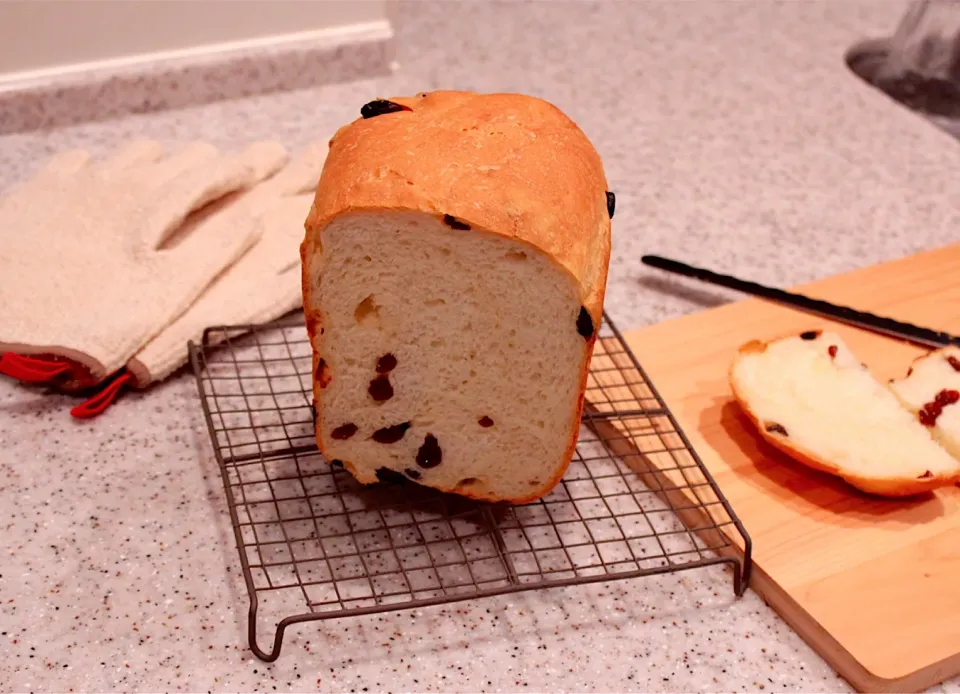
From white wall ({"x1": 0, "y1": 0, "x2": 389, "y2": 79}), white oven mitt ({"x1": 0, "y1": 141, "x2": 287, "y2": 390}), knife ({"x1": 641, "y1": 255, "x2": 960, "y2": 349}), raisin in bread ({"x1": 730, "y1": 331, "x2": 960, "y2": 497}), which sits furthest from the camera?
white wall ({"x1": 0, "y1": 0, "x2": 389, "y2": 79})

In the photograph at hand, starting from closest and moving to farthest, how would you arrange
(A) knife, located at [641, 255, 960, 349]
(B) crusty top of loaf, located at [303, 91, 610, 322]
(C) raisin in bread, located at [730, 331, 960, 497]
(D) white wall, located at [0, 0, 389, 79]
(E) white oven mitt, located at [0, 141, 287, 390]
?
1. (B) crusty top of loaf, located at [303, 91, 610, 322]
2. (C) raisin in bread, located at [730, 331, 960, 497]
3. (E) white oven mitt, located at [0, 141, 287, 390]
4. (A) knife, located at [641, 255, 960, 349]
5. (D) white wall, located at [0, 0, 389, 79]

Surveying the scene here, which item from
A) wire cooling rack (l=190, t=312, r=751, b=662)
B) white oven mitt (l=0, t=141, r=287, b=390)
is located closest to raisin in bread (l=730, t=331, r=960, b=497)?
wire cooling rack (l=190, t=312, r=751, b=662)

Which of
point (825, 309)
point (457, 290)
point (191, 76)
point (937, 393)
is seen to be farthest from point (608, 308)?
point (191, 76)

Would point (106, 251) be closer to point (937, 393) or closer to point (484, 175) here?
point (484, 175)

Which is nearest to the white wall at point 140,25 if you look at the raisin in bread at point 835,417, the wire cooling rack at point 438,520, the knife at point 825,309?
the wire cooling rack at point 438,520

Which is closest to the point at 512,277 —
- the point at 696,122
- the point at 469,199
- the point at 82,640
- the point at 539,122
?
the point at 469,199

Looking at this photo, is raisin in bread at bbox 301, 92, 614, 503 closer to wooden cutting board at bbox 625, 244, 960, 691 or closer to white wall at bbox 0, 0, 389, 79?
wooden cutting board at bbox 625, 244, 960, 691
